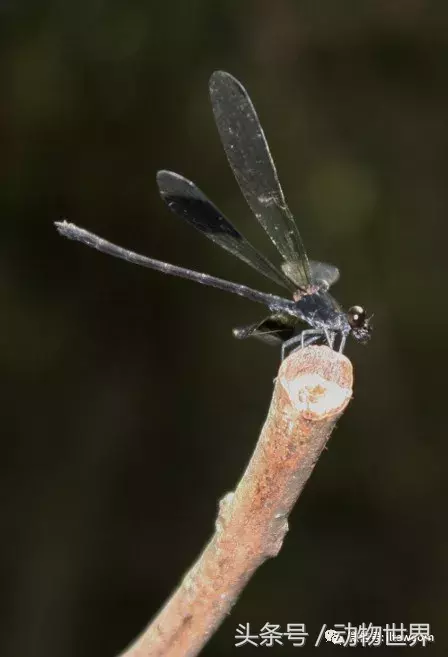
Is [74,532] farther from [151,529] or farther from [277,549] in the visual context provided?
[277,549]

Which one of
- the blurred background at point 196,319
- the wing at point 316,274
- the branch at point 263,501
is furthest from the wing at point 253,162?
the blurred background at point 196,319

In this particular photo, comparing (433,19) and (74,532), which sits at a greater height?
Answer: (433,19)

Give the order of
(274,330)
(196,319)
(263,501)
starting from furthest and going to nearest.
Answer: (196,319) < (274,330) < (263,501)

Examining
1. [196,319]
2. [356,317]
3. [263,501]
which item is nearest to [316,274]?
[356,317]

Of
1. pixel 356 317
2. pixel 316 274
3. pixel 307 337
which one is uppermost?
pixel 316 274

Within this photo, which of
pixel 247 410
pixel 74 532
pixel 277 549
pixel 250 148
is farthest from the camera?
pixel 247 410

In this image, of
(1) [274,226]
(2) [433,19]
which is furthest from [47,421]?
(2) [433,19]

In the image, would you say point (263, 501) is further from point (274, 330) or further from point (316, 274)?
point (316, 274)

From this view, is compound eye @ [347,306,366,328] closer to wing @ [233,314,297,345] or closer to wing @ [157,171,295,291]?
wing @ [233,314,297,345]
